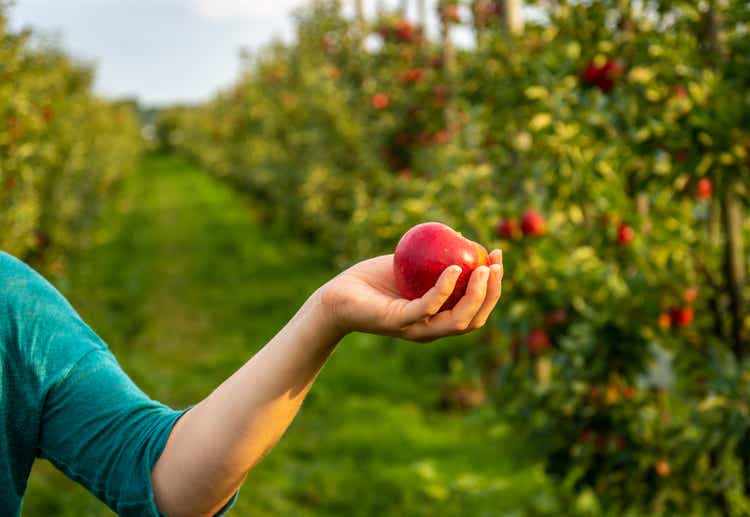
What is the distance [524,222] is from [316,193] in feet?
22.1

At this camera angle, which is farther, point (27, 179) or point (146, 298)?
point (146, 298)

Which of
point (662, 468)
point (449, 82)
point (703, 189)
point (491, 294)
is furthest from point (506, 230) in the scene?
point (449, 82)

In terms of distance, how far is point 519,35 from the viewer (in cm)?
416

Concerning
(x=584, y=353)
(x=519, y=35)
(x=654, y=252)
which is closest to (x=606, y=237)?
(x=654, y=252)

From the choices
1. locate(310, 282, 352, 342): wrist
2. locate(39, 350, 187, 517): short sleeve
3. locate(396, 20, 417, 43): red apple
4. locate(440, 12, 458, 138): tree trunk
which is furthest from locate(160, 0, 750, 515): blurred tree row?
locate(396, 20, 417, 43): red apple

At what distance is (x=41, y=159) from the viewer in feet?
20.1

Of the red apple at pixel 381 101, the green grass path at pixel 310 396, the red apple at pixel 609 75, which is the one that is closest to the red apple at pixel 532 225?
the red apple at pixel 609 75

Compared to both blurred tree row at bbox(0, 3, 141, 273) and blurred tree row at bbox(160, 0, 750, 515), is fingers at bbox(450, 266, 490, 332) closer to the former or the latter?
blurred tree row at bbox(160, 0, 750, 515)

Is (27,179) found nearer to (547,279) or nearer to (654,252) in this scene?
(547,279)

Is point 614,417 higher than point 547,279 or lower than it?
lower

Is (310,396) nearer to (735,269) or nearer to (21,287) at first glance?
(735,269)

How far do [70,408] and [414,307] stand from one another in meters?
0.56

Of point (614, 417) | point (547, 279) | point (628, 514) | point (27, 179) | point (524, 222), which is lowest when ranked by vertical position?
point (628, 514)

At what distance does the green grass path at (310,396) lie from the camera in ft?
15.6
